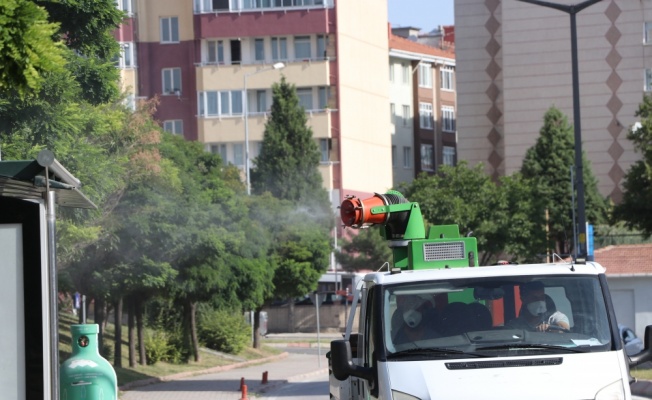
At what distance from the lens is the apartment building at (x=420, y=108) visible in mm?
87312

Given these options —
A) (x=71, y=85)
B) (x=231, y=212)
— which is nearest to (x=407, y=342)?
(x=71, y=85)

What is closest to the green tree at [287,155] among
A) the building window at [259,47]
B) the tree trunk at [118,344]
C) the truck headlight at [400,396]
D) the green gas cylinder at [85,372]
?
the building window at [259,47]

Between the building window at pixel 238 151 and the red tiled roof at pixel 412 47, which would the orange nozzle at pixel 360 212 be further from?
the red tiled roof at pixel 412 47

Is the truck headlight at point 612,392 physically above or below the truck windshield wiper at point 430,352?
below

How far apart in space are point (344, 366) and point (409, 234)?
10.3ft

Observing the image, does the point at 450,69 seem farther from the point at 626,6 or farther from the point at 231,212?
the point at 231,212

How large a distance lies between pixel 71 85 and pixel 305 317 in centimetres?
5571

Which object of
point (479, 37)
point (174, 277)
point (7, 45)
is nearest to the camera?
point (7, 45)

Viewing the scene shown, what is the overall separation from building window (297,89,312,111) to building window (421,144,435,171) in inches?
603

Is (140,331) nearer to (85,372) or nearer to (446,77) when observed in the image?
(85,372)

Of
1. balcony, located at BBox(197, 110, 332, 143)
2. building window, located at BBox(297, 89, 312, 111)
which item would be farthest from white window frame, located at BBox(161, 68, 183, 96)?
building window, located at BBox(297, 89, 312, 111)

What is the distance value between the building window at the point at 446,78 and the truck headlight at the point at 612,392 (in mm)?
84593

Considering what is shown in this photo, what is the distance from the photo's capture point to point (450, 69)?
311ft

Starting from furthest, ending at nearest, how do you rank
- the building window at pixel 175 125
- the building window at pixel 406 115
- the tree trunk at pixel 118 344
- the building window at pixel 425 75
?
the building window at pixel 425 75
the building window at pixel 406 115
the building window at pixel 175 125
the tree trunk at pixel 118 344
